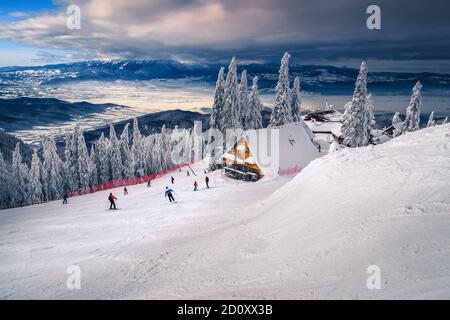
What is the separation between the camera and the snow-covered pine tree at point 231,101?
43750 millimetres

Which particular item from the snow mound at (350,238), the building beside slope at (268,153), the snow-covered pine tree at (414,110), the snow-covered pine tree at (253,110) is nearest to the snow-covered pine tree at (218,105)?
the snow-covered pine tree at (253,110)

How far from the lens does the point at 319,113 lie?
78.4 metres

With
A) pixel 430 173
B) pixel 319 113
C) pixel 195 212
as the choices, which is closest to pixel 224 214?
pixel 195 212

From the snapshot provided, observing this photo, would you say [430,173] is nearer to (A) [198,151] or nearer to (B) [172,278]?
(B) [172,278]

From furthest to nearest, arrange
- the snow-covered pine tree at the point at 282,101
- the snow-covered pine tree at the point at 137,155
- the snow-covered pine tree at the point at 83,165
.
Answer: the snow-covered pine tree at the point at 137,155, the snow-covered pine tree at the point at 83,165, the snow-covered pine tree at the point at 282,101

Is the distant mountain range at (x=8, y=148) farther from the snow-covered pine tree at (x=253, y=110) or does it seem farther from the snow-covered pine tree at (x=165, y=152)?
the snow-covered pine tree at (x=253, y=110)

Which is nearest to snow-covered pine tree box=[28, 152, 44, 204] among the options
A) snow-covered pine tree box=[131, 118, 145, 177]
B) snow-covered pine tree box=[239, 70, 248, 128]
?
snow-covered pine tree box=[131, 118, 145, 177]

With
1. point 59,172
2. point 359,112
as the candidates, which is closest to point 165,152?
point 59,172

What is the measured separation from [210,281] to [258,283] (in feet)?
4.94

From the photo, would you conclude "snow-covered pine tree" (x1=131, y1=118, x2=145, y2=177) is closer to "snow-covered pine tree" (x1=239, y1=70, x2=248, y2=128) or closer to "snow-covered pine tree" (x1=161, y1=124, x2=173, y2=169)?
"snow-covered pine tree" (x1=161, y1=124, x2=173, y2=169)

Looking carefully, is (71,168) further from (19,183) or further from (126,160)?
(126,160)

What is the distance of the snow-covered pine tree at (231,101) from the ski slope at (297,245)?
2925cm

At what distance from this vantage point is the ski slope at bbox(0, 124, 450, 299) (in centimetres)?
695

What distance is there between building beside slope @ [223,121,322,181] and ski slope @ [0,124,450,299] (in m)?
14.5
